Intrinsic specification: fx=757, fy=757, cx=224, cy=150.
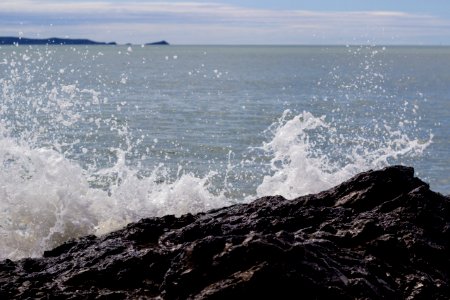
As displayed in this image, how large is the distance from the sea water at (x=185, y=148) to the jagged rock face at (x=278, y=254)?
4.88m

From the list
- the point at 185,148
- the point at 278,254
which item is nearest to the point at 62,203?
the point at 278,254

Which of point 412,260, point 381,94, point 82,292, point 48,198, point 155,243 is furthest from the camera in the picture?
point 381,94

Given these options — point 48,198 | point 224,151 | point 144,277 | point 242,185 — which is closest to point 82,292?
point 144,277

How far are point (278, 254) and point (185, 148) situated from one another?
791 inches

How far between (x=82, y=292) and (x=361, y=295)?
1.98m

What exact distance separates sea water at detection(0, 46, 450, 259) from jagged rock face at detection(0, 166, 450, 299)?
4.88 m

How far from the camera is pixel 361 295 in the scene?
498cm

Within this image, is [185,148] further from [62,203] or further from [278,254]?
[278,254]

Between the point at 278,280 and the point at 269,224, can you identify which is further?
the point at 269,224

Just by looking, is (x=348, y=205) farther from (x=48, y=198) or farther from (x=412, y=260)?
(x=48, y=198)

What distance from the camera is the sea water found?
40.4 ft

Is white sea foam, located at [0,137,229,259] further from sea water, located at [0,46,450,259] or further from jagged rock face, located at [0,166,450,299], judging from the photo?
jagged rock face, located at [0,166,450,299]

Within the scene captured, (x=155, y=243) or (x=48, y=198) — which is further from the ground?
(x=155, y=243)

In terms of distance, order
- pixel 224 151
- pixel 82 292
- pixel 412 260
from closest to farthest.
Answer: pixel 82 292
pixel 412 260
pixel 224 151
